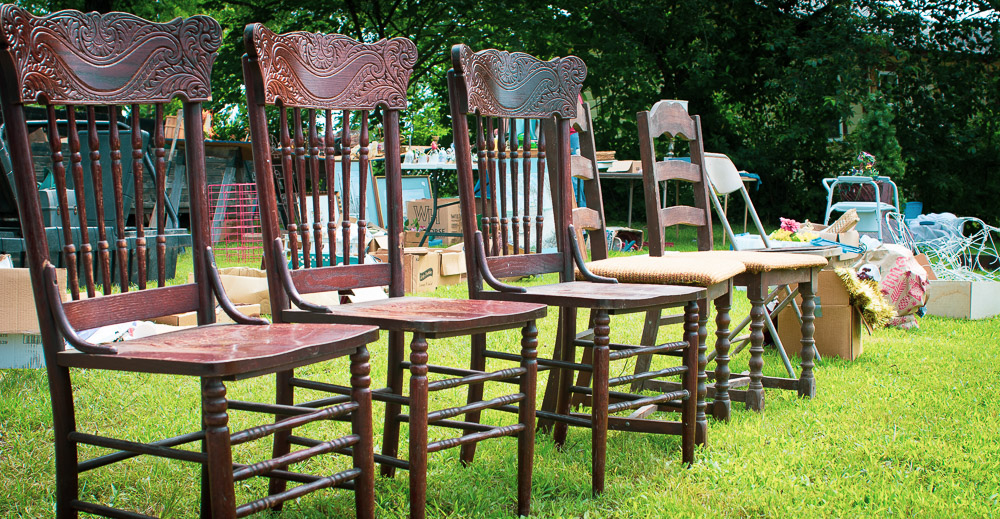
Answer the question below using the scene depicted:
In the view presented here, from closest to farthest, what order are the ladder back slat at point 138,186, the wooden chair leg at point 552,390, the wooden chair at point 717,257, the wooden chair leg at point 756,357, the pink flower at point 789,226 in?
the ladder back slat at point 138,186
the wooden chair leg at point 552,390
the wooden chair at point 717,257
the wooden chair leg at point 756,357
the pink flower at point 789,226

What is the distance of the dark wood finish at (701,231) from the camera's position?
289cm

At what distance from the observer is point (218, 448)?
1.39 metres

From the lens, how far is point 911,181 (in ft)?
37.6

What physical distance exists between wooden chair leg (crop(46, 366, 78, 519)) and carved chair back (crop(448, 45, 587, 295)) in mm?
1070

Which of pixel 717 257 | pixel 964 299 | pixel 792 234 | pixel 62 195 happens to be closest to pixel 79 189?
pixel 62 195

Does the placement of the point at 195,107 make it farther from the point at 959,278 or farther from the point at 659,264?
the point at 959,278

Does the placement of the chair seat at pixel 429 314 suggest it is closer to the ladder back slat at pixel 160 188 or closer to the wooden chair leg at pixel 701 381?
the ladder back slat at pixel 160 188

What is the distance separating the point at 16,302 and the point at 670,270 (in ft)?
8.02

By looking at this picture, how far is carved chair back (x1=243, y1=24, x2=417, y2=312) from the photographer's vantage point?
1.96 metres

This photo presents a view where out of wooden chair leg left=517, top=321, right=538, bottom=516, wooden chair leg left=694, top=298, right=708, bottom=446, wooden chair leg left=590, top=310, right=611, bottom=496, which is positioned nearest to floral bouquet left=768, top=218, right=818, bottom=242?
wooden chair leg left=694, top=298, right=708, bottom=446

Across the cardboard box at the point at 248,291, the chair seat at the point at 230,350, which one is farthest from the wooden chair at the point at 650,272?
the cardboard box at the point at 248,291

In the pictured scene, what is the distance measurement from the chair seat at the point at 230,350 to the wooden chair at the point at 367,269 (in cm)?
19

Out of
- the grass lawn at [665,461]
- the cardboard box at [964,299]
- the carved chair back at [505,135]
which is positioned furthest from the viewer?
the cardboard box at [964,299]

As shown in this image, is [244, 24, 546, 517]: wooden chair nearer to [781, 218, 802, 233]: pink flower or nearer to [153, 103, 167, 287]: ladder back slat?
[153, 103, 167, 287]: ladder back slat
